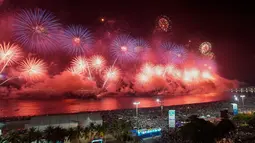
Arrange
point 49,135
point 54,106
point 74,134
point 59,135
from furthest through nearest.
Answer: point 54,106
point 74,134
point 59,135
point 49,135

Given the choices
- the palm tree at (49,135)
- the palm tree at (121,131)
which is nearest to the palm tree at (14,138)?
the palm tree at (49,135)

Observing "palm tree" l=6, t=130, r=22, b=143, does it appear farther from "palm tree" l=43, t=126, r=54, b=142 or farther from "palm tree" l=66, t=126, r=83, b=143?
"palm tree" l=66, t=126, r=83, b=143

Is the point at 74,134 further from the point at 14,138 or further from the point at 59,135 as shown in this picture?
the point at 14,138

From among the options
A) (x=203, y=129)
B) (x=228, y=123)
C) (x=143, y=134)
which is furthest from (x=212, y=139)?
(x=143, y=134)

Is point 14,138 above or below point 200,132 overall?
below

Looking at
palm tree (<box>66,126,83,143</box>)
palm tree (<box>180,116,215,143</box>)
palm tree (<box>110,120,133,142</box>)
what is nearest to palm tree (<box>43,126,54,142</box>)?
palm tree (<box>66,126,83,143</box>)

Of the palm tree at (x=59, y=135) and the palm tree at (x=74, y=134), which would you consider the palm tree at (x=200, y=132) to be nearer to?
the palm tree at (x=74, y=134)

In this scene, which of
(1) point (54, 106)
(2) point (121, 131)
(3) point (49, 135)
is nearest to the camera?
(3) point (49, 135)

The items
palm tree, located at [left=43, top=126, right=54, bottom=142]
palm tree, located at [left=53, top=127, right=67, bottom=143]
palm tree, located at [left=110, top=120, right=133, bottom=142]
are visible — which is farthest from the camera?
palm tree, located at [left=110, top=120, right=133, bottom=142]

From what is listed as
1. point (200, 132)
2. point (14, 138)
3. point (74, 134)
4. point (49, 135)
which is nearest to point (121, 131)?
point (74, 134)

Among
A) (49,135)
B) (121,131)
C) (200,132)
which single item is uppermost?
(200,132)

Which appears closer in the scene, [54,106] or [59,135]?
[59,135]

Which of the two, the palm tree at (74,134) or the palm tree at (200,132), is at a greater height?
the palm tree at (200,132)
